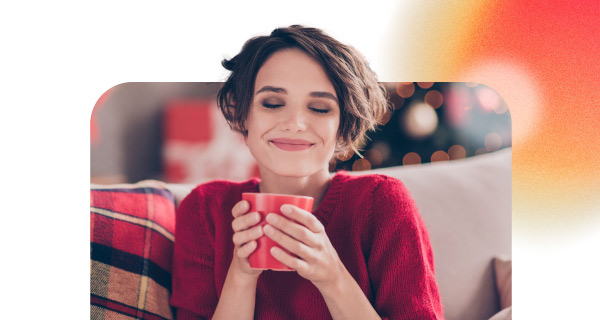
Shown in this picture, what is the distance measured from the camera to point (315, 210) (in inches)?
33.9

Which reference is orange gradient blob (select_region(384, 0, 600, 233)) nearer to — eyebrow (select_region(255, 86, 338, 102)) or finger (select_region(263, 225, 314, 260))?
eyebrow (select_region(255, 86, 338, 102))

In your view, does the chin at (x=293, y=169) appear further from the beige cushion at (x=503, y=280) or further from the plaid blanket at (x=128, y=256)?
the beige cushion at (x=503, y=280)

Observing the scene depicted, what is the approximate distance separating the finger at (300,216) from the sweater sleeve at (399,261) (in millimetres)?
181

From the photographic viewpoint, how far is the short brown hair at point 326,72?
76 centimetres

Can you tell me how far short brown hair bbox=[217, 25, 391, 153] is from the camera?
762 millimetres

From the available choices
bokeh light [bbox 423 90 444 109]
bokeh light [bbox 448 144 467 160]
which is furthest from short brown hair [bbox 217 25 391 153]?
bokeh light [bbox 448 144 467 160]

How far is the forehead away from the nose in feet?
0.10

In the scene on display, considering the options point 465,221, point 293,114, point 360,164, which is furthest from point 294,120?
point 465,221

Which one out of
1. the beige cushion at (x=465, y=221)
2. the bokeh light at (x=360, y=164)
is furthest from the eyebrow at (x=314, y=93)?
the beige cushion at (x=465, y=221)

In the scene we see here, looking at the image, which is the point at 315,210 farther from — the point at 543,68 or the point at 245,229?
the point at 543,68

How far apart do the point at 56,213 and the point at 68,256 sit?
7 centimetres

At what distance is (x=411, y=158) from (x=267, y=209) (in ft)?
2.03

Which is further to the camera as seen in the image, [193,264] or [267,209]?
[193,264]

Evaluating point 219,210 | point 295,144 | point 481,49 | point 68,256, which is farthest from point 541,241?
point 68,256
